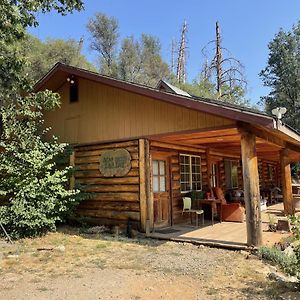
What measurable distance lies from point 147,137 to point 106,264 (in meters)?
3.57

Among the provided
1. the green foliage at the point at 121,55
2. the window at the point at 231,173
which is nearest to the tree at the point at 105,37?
the green foliage at the point at 121,55

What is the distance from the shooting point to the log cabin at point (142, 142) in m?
7.05

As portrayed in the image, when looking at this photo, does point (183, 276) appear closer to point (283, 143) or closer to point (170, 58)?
point (283, 143)

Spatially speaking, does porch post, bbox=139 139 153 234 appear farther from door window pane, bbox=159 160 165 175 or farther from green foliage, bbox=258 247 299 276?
green foliage, bbox=258 247 299 276

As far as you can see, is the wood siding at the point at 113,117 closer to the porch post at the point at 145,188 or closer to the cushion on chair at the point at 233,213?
the porch post at the point at 145,188

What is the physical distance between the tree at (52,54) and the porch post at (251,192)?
15873 mm

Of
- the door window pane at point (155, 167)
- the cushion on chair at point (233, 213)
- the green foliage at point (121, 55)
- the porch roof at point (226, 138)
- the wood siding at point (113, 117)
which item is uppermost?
the green foliage at point (121, 55)

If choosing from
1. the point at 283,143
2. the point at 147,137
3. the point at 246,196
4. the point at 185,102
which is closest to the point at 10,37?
the point at 147,137

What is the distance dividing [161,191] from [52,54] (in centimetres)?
1522

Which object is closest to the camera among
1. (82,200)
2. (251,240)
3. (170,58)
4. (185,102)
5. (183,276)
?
(183,276)

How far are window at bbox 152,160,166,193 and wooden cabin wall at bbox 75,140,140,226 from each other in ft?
2.87

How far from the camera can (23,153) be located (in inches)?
330

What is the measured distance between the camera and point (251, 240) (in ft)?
21.5

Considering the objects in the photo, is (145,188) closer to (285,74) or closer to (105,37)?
(105,37)
